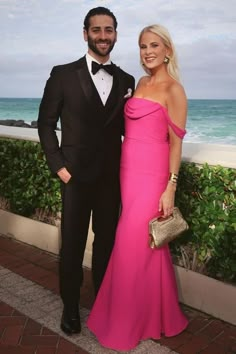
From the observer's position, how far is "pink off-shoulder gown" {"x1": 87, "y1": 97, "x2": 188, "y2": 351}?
284 centimetres

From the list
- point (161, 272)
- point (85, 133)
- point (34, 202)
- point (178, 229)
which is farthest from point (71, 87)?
point (34, 202)

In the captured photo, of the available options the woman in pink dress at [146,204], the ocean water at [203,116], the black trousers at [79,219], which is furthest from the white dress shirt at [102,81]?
the ocean water at [203,116]

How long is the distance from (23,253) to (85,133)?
2.35 meters

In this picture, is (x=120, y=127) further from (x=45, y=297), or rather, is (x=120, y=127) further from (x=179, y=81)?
(x=45, y=297)

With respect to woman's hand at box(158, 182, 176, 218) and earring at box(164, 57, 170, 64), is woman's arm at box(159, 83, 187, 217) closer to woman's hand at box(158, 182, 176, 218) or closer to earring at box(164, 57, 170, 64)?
woman's hand at box(158, 182, 176, 218)

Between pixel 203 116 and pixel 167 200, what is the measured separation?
50.2 metres

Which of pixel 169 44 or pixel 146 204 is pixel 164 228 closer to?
pixel 146 204

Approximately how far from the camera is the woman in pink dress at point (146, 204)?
2.75 meters

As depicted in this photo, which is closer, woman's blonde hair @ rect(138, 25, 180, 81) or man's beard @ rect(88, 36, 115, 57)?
woman's blonde hair @ rect(138, 25, 180, 81)

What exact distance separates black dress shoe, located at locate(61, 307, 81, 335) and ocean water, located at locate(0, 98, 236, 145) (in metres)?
31.6

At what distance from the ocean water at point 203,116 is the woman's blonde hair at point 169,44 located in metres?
31.6

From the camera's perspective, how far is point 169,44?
276cm

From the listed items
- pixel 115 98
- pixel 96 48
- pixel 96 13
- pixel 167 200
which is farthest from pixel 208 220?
pixel 96 13

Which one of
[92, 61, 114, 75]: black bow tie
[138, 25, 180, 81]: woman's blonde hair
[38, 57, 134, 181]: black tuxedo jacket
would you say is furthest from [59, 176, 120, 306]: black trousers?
[138, 25, 180, 81]: woman's blonde hair
